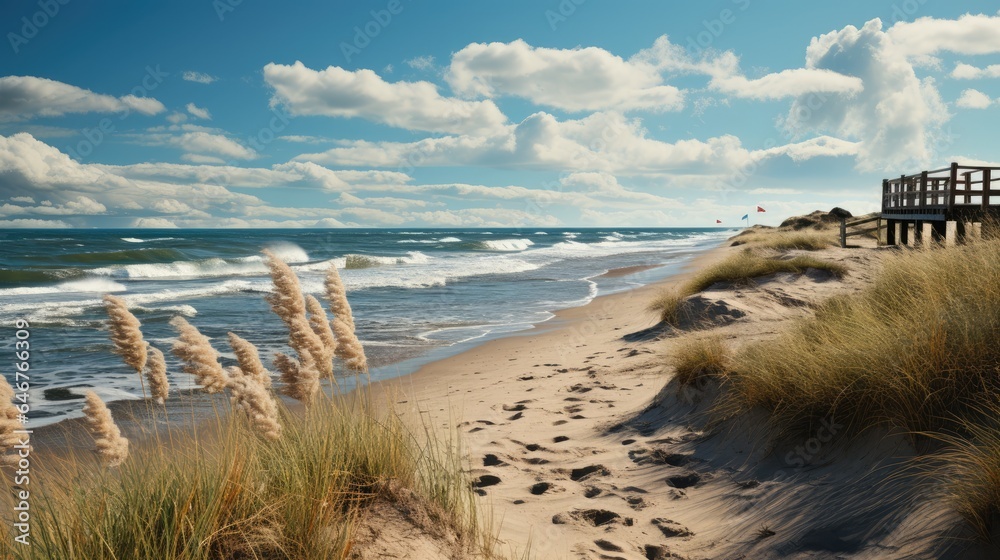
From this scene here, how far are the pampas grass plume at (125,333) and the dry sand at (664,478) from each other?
146 centimetres

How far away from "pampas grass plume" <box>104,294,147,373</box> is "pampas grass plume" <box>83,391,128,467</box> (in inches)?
16.3

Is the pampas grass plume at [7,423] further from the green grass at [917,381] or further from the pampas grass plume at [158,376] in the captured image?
the green grass at [917,381]

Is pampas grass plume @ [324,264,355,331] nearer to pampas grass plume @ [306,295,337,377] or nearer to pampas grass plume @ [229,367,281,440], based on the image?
pampas grass plume @ [306,295,337,377]

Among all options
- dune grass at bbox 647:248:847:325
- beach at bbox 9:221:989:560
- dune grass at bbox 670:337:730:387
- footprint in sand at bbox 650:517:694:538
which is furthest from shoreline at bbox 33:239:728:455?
dune grass at bbox 647:248:847:325

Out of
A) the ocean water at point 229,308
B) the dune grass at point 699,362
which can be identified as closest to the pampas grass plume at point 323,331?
the dune grass at point 699,362

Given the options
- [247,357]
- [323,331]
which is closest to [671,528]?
[323,331]

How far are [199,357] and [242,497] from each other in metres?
0.81

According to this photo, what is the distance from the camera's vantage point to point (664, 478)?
4.89m

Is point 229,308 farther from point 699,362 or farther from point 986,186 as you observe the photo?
point 986,186

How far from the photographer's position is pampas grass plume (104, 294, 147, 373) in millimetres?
3262

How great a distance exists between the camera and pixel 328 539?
9.01 ft

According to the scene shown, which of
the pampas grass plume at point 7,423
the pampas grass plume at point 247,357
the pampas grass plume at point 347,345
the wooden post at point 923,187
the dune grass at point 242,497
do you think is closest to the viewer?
the dune grass at point 242,497

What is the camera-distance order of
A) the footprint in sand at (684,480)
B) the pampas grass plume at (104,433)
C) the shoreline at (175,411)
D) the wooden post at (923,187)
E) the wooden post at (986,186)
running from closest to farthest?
1. the pampas grass plume at (104,433)
2. the shoreline at (175,411)
3. the footprint in sand at (684,480)
4. the wooden post at (986,186)
5. the wooden post at (923,187)

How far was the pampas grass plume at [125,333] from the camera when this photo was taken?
3262 millimetres
